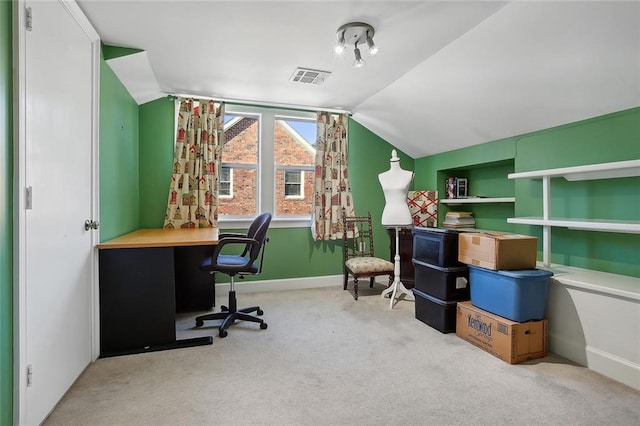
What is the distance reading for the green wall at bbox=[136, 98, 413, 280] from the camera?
3.64 metres

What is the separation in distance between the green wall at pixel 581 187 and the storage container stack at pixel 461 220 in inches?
16.2

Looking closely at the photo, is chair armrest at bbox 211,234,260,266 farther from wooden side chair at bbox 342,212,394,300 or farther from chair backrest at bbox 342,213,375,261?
chair backrest at bbox 342,213,375,261

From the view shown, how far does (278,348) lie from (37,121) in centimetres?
205

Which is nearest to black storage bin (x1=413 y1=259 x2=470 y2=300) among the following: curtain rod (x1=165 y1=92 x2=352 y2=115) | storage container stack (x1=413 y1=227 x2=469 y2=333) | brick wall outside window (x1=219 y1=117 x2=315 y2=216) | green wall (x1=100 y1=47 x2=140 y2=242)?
storage container stack (x1=413 y1=227 x2=469 y2=333)

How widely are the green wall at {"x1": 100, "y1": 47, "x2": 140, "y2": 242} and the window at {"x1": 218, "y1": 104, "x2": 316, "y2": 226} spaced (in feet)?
3.16

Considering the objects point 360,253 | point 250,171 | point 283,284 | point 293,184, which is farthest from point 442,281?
point 250,171

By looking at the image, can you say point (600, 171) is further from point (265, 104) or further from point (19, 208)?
point (19, 208)

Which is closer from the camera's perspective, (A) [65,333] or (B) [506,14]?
(A) [65,333]

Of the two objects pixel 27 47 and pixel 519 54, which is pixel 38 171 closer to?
pixel 27 47

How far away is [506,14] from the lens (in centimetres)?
208

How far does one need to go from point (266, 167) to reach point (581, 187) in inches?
126

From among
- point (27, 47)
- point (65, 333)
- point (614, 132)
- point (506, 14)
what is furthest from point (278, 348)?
point (614, 132)

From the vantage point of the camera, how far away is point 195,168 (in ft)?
12.3

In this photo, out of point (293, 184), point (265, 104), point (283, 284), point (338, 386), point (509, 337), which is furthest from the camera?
point (293, 184)
